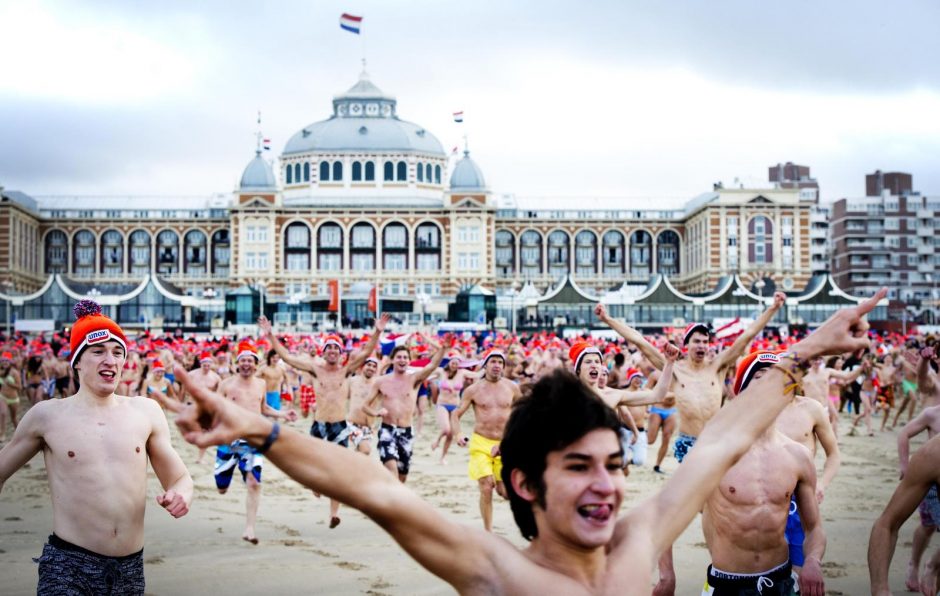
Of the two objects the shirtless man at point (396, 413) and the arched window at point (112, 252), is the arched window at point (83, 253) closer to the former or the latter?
the arched window at point (112, 252)

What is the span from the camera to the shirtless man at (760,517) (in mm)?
5336

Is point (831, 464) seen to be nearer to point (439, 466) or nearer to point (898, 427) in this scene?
point (439, 466)

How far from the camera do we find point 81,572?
5.10m

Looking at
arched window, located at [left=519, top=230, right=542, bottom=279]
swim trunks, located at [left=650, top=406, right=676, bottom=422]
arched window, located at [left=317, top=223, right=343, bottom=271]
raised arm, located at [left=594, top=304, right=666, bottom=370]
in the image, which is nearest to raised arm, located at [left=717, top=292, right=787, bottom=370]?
raised arm, located at [left=594, top=304, right=666, bottom=370]

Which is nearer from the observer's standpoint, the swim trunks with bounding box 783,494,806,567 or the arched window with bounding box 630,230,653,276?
the swim trunks with bounding box 783,494,806,567

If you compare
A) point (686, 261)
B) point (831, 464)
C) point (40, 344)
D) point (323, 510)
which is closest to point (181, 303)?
point (40, 344)

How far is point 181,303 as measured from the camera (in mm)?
67250

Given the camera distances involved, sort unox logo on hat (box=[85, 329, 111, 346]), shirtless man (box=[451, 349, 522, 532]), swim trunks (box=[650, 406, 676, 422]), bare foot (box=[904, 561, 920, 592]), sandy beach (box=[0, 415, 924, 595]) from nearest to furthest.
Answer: unox logo on hat (box=[85, 329, 111, 346])
bare foot (box=[904, 561, 920, 592])
sandy beach (box=[0, 415, 924, 595])
shirtless man (box=[451, 349, 522, 532])
swim trunks (box=[650, 406, 676, 422])

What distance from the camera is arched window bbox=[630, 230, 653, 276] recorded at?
9556 centimetres

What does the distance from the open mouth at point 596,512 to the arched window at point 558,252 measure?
91.9 meters

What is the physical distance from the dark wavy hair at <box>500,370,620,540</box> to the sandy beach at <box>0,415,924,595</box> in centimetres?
364

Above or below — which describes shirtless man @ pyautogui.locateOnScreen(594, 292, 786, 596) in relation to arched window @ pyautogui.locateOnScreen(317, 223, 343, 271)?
below

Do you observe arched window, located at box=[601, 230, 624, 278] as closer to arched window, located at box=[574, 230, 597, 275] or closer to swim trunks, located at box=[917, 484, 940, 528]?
arched window, located at box=[574, 230, 597, 275]

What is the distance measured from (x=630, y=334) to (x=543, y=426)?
589cm
